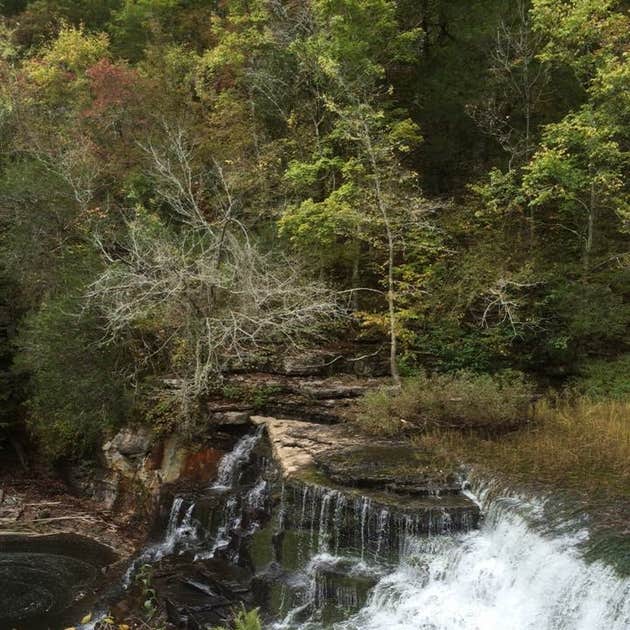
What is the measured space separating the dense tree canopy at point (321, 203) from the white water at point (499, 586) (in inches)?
189

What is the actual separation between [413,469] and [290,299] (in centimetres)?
446

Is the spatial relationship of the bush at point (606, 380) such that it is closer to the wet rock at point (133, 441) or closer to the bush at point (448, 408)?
the bush at point (448, 408)

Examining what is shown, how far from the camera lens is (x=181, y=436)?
42.3 feet

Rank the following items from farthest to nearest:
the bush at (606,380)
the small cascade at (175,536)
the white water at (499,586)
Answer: the bush at (606,380), the small cascade at (175,536), the white water at (499,586)

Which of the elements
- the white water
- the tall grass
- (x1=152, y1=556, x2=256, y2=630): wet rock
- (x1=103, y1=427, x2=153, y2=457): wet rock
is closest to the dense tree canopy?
(x1=103, y1=427, x2=153, y2=457): wet rock

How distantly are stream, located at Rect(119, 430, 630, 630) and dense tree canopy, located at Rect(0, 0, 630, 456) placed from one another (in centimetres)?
314

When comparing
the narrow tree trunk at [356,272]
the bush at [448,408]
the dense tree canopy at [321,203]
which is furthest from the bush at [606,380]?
the narrow tree trunk at [356,272]

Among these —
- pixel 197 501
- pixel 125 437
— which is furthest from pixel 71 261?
pixel 197 501

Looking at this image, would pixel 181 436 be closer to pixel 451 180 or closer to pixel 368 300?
pixel 368 300

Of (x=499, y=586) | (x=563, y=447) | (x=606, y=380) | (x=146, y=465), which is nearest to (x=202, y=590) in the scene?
(x=499, y=586)

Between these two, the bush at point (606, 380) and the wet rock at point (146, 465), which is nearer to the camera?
the bush at point (606, 380)

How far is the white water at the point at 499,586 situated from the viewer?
703 cm

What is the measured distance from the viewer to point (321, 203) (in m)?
14.0

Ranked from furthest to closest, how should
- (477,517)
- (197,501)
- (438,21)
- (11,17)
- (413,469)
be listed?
(11,17)
(438,21)
(197,501)
(413,469)
(477,517)
